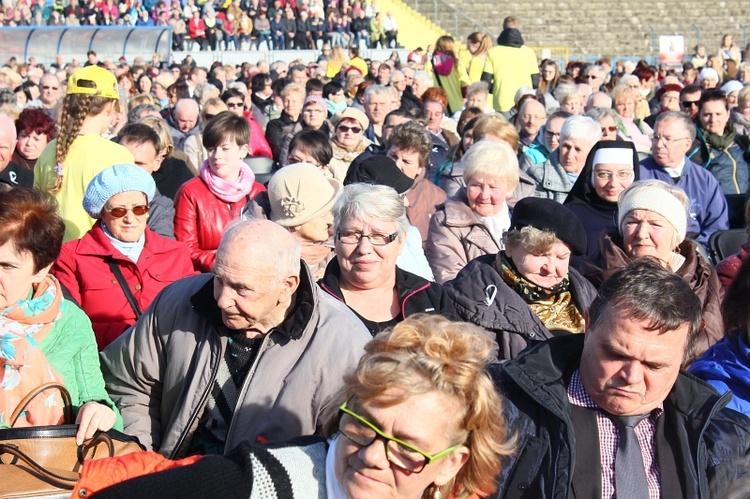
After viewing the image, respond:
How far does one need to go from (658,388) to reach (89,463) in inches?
66.6

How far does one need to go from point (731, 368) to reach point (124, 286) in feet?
8.66

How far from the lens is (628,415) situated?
124 inches

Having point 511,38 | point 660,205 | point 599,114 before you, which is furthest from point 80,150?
point 511,38

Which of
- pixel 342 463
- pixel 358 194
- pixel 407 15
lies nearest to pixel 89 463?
pixel 342 463

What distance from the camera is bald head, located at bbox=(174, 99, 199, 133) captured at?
407 inches

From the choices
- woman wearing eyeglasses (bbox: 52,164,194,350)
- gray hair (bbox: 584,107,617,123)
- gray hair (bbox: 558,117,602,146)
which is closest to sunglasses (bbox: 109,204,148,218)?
woman wearing eyeglasses (bbox: 52,164,194,350)

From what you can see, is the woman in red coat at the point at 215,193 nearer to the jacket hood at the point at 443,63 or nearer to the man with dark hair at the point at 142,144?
the man with dark hair at the point at 142,144

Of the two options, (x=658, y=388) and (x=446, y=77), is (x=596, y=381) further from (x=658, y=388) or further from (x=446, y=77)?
(x=446, y=77)

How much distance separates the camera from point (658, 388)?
3.12 meters

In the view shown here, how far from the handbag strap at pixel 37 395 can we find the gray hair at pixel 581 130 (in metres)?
5.10

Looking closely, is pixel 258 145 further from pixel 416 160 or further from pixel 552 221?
pixel 552 221

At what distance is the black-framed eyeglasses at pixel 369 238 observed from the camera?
4355 millimetres

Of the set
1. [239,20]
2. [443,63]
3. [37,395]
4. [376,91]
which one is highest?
[239,20]

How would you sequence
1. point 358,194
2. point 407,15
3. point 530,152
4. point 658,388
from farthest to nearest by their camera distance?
point 407,15 → point 530,152 → point 358,194 → point 658,388
